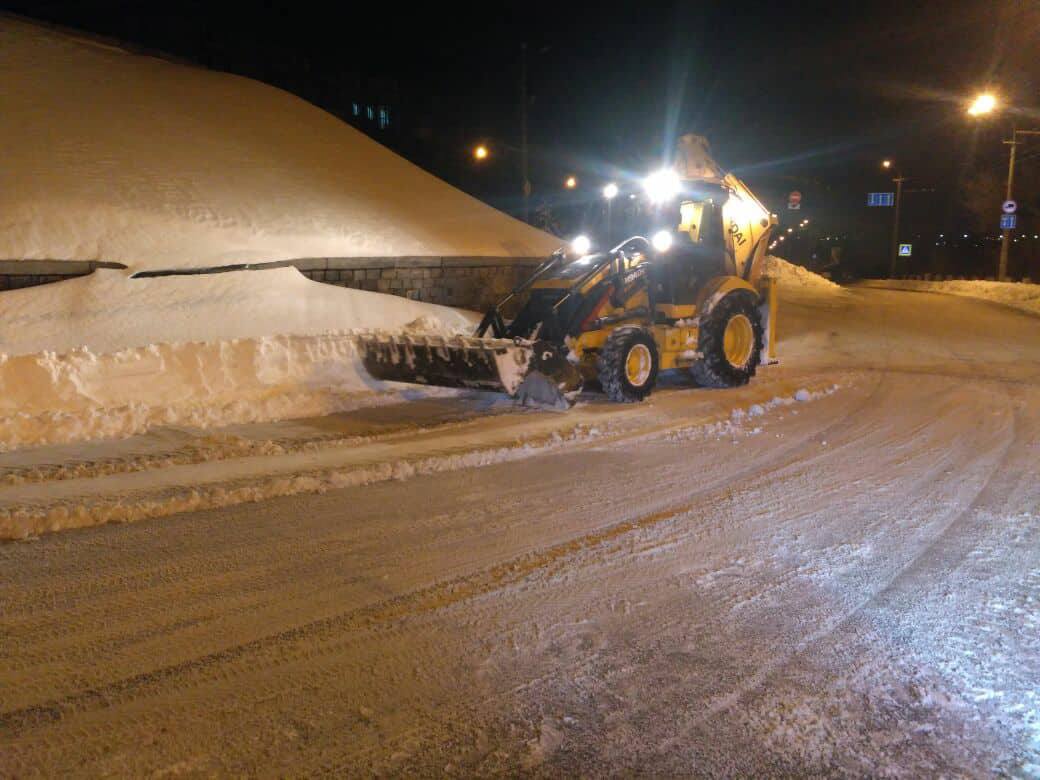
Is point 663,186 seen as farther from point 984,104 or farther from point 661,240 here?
point 984,104

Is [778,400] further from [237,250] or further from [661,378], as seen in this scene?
[237,250]

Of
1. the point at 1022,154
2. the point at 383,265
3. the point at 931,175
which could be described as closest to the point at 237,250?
the point at 383,265

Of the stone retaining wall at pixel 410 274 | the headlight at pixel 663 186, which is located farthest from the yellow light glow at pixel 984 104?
the headlight at pixel 663 186

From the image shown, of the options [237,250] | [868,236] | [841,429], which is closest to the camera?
[841,429]

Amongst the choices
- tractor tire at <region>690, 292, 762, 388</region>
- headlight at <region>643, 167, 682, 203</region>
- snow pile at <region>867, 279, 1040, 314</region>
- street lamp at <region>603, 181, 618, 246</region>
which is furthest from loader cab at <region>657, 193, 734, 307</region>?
snow pile at <region>867, 279, 1040, 314</region>

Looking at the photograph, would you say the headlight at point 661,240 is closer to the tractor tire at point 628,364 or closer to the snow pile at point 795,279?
the tractor tire at point 628,364

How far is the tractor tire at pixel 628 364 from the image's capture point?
410 inches

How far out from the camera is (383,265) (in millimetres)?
15539

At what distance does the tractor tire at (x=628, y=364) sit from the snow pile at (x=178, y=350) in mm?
2974

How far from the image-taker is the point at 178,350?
32.9 ft

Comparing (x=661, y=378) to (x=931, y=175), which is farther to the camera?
(x=931, y=175)

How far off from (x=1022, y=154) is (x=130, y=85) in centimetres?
4283

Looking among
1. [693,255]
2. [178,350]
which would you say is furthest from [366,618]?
[693,255]

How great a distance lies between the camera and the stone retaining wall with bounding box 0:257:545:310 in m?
12.4
